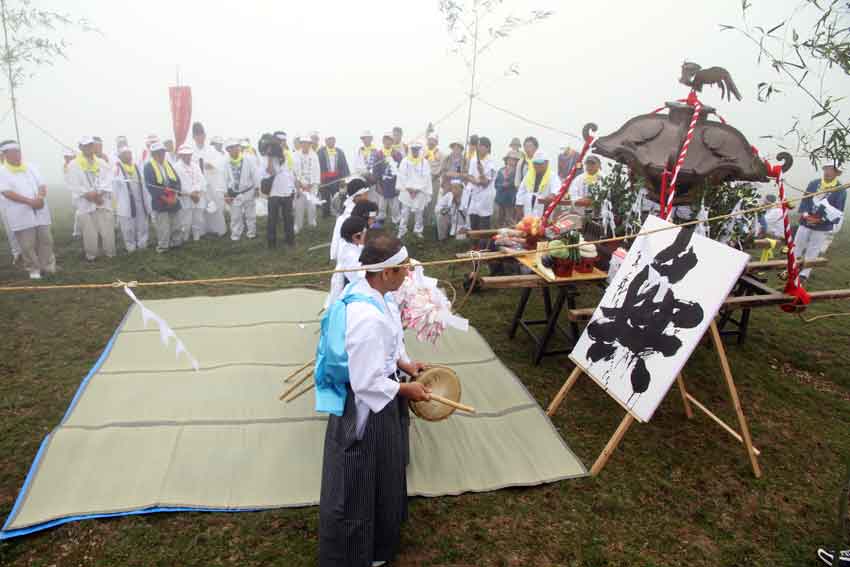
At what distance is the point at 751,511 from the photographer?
11.1 ft

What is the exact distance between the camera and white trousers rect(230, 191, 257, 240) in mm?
9922

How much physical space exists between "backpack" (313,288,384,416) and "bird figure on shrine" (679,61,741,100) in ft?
12.3

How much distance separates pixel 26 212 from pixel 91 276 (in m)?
1.20

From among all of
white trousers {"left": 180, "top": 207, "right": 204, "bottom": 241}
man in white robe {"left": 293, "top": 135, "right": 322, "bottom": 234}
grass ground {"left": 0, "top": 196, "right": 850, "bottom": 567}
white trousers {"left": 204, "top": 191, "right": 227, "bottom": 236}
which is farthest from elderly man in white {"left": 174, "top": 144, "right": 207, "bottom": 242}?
grass ground {"left": 0, "top": 196, "right": 850, "bottom": 567}

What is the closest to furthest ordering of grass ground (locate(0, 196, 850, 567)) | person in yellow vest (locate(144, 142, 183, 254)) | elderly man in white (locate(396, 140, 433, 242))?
grass ground (locate(0, 196, 850, 567)), person in yellow vest (locate(144, 142, 183, 254)), elderly man in white (locate(396, 140, 433, 242))

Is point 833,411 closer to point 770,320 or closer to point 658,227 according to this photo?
point 770,320

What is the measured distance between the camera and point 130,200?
29.5ft

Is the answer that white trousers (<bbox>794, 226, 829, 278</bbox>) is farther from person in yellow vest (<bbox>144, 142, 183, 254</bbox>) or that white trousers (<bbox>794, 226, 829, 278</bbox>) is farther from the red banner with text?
the red banner with text

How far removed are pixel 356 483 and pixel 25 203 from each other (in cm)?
726

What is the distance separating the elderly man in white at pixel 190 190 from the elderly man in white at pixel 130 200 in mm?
645

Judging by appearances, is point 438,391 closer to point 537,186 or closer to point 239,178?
point 537,186

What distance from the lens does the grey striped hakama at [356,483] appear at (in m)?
2.51

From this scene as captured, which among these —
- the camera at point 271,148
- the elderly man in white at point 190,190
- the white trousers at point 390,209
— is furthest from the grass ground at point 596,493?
the white trousers at point 390,209

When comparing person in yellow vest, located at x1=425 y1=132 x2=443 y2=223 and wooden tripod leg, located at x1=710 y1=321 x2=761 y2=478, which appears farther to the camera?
person in yellow vest, located at x1=425 y1=132 x2=443 y2=223
